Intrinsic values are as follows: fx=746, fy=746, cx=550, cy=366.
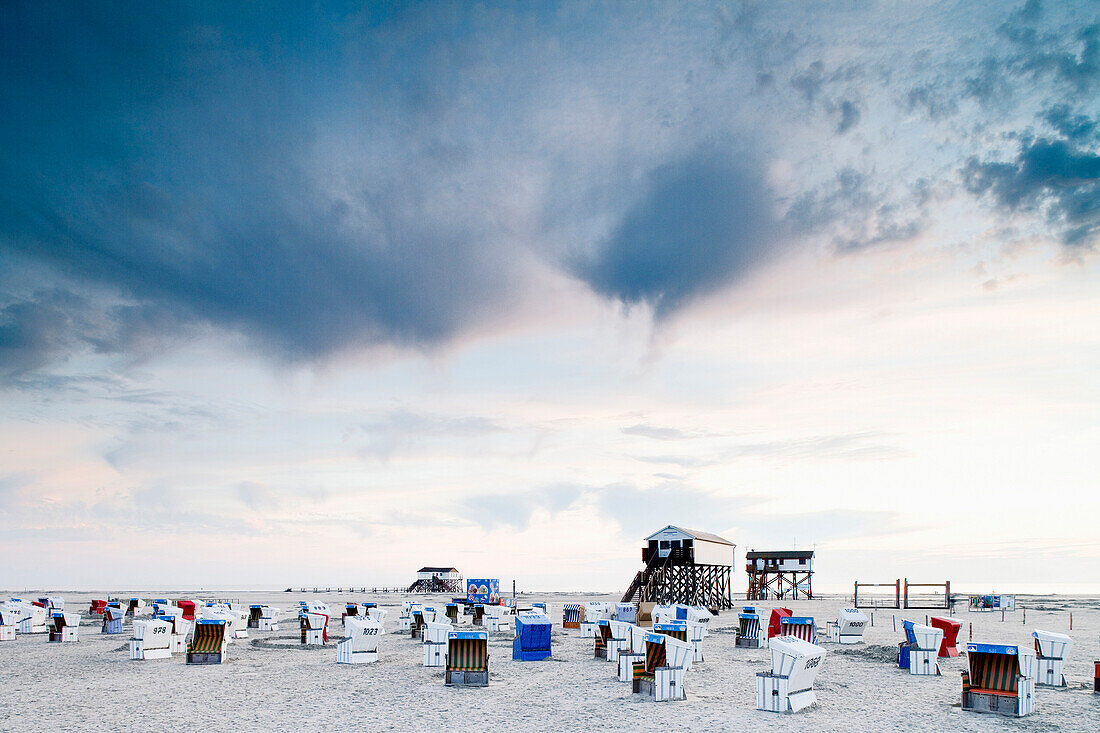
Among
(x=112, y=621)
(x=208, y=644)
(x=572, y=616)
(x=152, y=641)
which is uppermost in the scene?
(x=208, y=644)

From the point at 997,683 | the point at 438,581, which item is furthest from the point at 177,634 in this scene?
the point at 438,581

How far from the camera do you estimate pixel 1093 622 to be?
5403 centimetres

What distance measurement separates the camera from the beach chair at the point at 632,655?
21.3 meters

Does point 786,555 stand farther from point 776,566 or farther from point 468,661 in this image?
point 468,661

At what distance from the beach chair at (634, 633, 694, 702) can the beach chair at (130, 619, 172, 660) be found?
695 inches

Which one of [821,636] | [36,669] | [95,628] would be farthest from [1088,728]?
[95,628]

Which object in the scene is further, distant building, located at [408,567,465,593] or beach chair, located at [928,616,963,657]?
distant building, located at [408,567,465,593]

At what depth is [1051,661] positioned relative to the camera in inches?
827

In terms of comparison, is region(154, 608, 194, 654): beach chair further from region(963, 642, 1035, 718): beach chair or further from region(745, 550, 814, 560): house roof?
region(745, 550, 814, 560): house roof

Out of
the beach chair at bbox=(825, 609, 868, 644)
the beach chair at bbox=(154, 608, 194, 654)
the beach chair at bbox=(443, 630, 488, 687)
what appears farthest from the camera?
the beach chair at bbox=(825, 609, 868, 644)

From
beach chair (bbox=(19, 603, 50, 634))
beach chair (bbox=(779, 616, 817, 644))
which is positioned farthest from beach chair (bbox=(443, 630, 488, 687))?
beach chair (bbox=(19, 603, 50, 634))

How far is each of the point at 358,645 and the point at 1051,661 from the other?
69.5 ft

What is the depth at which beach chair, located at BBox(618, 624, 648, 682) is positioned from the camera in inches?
837

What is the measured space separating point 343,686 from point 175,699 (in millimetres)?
4179
